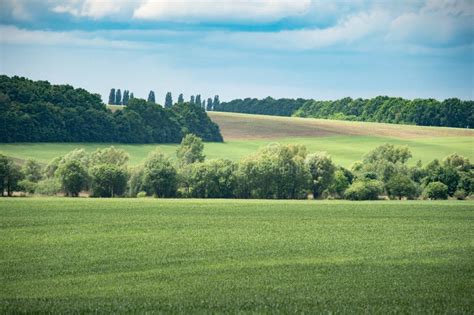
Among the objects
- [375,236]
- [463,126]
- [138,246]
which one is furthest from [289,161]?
[463,126]

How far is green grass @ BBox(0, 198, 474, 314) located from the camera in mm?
31047

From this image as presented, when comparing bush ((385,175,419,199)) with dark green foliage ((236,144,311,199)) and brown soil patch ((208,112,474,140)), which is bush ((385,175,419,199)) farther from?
brown soil patch ((208,112,474,140))

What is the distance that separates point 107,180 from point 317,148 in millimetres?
60956

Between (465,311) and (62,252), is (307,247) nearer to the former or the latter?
(62,252)

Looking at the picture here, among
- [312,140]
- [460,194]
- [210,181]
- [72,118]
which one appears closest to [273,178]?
[210,181]

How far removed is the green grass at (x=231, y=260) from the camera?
31047mm

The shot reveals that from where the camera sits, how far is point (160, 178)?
95.9 metres

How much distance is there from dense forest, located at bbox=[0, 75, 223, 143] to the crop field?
2944 mm

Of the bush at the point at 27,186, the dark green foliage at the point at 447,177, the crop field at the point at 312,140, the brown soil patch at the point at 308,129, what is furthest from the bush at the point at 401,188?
the brown soil patch at the point at 308,129

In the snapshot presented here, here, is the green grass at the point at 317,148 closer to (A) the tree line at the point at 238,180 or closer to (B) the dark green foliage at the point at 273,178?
(A) the tree line at the point at 238,180

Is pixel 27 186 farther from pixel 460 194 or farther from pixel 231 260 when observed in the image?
pixel 231 260

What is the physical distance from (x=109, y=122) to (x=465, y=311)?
116m

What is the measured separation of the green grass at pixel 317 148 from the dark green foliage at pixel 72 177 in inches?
832

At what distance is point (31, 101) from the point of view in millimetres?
134250
